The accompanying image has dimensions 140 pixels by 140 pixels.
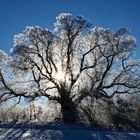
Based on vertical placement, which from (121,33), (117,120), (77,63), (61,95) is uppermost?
(121,33)

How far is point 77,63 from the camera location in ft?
112

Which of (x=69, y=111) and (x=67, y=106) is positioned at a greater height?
(x=67, y=106)

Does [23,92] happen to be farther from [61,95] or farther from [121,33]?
[121,33]

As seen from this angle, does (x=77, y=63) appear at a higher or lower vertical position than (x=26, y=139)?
higher

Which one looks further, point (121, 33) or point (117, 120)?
point (121, 33)

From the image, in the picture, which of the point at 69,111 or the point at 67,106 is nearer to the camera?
the point at 69,111

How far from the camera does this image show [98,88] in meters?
31.8

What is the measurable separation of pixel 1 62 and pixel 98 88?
9558mm

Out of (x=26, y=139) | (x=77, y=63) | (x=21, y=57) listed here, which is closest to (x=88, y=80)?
(x=77, y=63)

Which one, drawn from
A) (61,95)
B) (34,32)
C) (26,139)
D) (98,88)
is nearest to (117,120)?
(98,88)

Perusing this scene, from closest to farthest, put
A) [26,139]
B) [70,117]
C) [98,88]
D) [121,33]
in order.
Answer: [26,139] → [70,117] → [98,88] → [121,33]

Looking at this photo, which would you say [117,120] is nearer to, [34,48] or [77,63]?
[77,63]

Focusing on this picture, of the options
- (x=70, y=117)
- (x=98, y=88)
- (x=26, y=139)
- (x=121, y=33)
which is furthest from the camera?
(x=121, y=33)

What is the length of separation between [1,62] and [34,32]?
452cm
